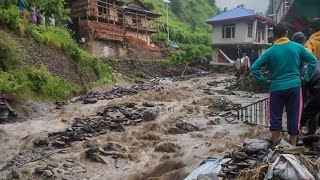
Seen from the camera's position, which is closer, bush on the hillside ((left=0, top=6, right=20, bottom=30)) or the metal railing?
the metal railing

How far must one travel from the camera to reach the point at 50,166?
28.2 ft

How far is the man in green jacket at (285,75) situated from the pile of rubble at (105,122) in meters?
6.81

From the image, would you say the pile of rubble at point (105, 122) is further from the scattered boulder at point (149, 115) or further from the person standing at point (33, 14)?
the person standing at point (33, 14)

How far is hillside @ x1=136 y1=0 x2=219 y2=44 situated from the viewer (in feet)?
185

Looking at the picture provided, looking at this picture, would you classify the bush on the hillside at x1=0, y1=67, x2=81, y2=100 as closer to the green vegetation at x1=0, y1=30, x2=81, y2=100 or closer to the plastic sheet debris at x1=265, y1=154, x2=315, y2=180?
the green vegetation at x1=0, y1=30, x2=81, y2=100

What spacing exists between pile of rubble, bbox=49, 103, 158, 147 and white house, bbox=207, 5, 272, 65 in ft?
74.6

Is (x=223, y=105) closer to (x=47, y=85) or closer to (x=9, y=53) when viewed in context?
(x=47, y=85)

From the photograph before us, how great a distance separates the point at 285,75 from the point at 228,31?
1301 inches

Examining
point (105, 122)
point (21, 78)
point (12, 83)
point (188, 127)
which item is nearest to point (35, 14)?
point (21, 78)

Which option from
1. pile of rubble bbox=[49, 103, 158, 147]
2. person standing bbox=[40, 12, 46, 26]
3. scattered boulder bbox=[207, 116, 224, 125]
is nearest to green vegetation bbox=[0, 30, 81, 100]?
pile of rubble bbox=[49, 103, 158, 147]

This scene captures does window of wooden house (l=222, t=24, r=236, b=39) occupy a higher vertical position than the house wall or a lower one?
lower

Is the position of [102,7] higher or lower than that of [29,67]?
higher

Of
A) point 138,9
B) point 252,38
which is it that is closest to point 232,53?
point 252,38

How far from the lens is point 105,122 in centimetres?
1308
